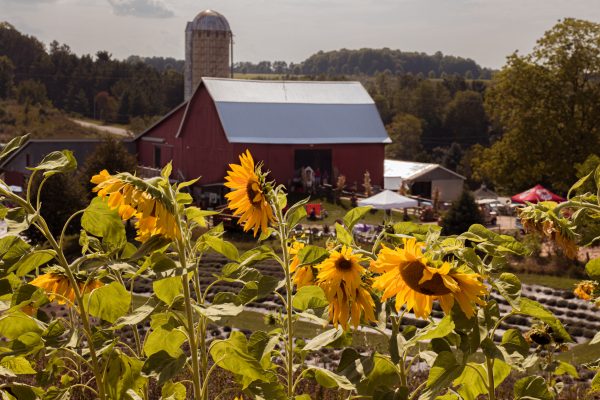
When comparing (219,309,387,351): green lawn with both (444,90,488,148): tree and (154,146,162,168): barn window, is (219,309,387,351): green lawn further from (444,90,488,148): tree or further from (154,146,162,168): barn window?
(444,90,488,148): tree

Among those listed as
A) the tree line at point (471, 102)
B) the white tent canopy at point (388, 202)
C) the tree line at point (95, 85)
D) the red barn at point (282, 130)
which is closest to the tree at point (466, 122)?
the tree line at point (471, 102)

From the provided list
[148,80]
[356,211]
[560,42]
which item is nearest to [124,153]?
[560,42]

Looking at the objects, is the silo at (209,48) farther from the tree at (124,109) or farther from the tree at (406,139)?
the tree at (124,109)

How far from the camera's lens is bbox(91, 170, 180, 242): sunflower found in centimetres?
242

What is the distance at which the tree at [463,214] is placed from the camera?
27.4m

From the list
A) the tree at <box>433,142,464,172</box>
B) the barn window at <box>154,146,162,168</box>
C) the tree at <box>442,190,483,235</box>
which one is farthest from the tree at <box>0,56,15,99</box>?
the tree at <box>442,190,483,235</box>

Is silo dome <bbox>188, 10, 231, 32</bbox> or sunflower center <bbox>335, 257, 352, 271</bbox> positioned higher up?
silo dome <bbox>188, 10, 231, 32</bbox>

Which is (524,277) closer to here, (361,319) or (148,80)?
(361,319)

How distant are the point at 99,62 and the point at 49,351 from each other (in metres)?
100

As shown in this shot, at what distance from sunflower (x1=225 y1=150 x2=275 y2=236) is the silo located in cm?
5979

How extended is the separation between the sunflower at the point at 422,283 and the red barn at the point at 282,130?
112ft

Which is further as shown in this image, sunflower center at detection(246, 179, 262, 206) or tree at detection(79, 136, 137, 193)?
tree at detection(79, 136, 137, 193)

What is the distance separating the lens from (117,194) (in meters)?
2.49

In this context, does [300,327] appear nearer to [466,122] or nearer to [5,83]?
[466,122]
